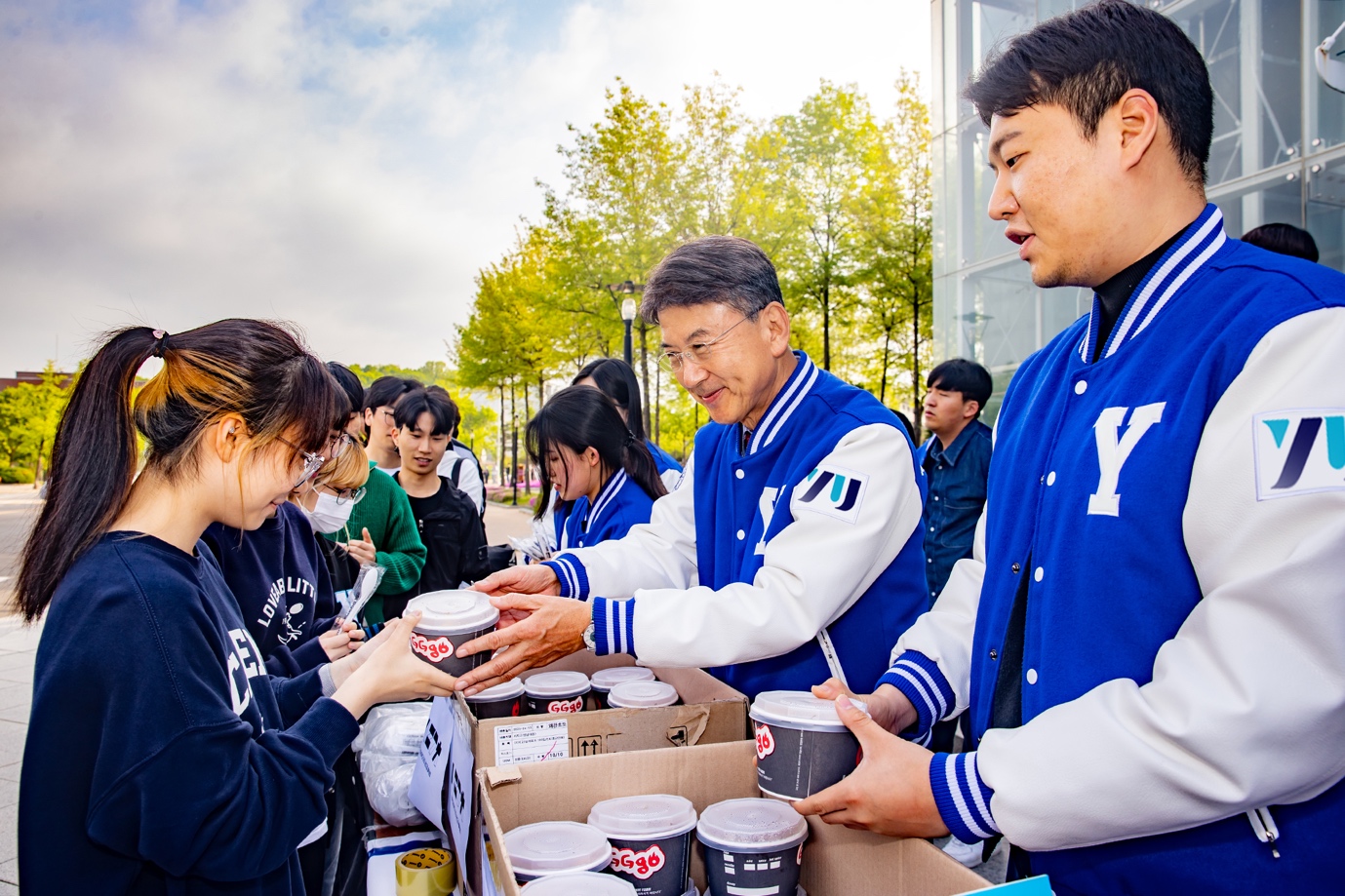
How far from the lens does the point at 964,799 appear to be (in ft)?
4.37

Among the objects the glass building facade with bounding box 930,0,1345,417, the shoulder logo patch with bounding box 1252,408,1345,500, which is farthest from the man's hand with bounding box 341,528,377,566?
the glass building facade with bounding box 930,0,1345,417

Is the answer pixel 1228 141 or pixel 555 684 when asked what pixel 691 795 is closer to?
pixel 555 684

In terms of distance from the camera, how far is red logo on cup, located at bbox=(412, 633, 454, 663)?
1.92 m

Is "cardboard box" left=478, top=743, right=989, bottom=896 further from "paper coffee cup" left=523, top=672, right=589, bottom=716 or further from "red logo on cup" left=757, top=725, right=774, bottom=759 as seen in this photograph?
"paper coffee cup" left=523, top=672, right=589, bottom=716

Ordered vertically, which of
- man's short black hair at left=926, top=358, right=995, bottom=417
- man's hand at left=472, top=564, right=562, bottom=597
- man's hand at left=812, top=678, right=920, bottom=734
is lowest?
man's hand at left=812, top=678, right=920, bottom=734

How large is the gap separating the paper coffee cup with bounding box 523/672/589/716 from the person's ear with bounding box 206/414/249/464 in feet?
2.98

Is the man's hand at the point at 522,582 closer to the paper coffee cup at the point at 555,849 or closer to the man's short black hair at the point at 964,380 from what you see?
the paper coffee cup at the point at 555,849

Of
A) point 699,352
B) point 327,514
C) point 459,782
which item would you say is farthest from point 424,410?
point 459,782

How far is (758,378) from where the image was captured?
248 cm

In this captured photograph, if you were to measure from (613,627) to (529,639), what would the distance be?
0.20 meters

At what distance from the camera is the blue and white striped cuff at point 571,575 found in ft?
8.86

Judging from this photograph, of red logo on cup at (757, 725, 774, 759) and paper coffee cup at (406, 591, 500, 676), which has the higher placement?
paper coffee cup at (406, 591, 500, 676)

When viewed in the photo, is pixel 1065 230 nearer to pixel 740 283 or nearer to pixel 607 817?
pixel 740 283

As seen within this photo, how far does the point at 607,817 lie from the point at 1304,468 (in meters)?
1.21
